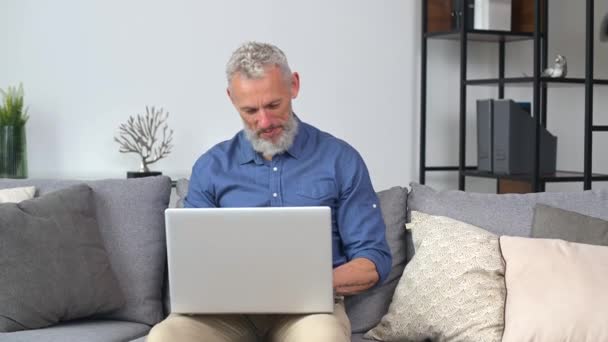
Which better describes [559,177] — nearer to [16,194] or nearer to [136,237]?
[136,237]

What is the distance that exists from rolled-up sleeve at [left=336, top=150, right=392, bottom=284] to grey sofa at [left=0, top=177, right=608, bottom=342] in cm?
15

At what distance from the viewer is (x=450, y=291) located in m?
2.33

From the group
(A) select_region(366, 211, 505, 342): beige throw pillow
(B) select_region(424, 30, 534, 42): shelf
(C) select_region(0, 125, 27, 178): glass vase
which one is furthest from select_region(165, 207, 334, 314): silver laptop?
(B) select_region(424, 30, 534, 42): shelf

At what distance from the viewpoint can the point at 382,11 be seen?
426cm

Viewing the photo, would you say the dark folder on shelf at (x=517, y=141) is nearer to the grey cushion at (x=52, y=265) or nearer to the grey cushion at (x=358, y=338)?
the grey cushion at (x=358, y=338)

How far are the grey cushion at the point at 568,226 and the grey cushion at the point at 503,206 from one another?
0.22ft

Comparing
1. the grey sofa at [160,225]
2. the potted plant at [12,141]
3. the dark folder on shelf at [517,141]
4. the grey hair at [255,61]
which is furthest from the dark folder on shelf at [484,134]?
the potted plant at [12,141]

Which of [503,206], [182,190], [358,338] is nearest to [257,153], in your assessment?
[182,190]

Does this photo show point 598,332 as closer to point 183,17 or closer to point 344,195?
point 344,195

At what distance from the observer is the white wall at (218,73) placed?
3771 mm

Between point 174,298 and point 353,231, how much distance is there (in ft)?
1.83

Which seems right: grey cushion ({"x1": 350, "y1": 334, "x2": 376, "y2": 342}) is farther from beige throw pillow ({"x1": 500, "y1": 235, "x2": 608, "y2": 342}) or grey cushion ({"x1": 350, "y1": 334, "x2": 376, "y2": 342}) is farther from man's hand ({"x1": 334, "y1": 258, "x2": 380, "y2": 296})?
beige throw pillow ({"x1": 500, "y1": 235, "x2": 608, "y2": 342})

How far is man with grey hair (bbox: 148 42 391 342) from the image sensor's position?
2.36 meters

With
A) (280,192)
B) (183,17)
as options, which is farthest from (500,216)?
(183,17)
